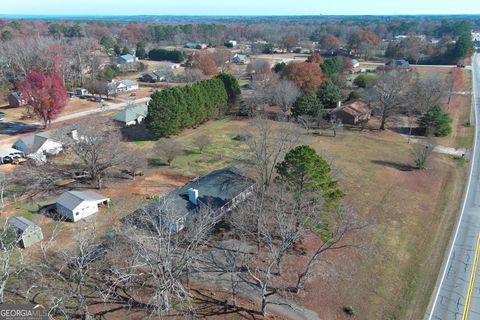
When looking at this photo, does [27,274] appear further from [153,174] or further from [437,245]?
[437,245]

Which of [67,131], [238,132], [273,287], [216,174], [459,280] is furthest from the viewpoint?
[238,132]

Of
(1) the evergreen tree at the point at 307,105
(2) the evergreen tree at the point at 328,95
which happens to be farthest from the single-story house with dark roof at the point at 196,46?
(1) the evergreen tree at the point at 307,105

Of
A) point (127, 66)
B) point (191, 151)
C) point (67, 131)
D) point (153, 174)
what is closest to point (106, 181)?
point (153, 174)

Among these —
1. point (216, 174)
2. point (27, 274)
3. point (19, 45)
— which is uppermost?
point (19, 45)

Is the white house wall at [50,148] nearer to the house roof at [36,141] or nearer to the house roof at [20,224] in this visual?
the house roof at [36,141]

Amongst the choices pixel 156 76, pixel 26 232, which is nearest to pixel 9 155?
pixel 26 232
